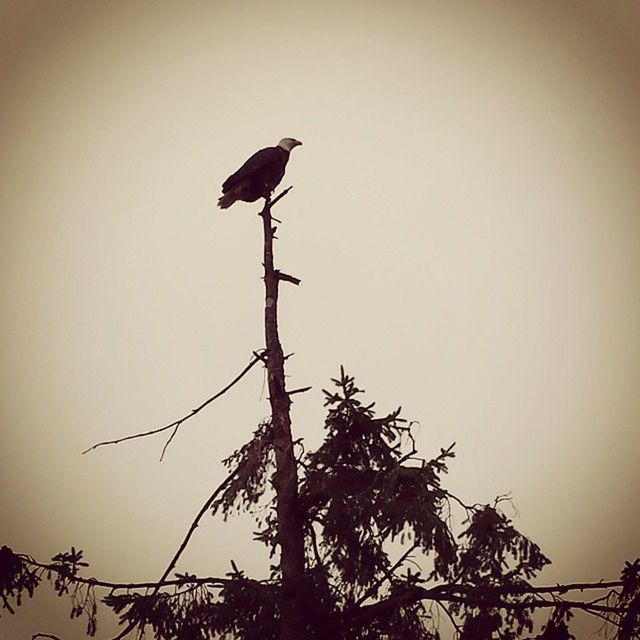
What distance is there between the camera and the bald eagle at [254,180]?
723cm

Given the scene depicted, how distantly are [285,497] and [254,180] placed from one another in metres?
3.41

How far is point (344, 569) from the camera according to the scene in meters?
5.54

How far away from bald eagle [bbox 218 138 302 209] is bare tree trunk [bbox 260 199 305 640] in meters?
1.66

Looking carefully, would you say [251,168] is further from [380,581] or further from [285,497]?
[380,581]

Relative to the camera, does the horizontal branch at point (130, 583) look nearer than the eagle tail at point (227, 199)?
Yes

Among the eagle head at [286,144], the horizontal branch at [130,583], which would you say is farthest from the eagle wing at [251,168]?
the horizontal branch at [130,583]

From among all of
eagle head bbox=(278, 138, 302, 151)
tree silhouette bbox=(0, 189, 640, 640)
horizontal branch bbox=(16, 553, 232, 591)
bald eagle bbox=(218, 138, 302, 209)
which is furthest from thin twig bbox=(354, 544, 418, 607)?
eagle head bbox=(278, 138, 302, 151)

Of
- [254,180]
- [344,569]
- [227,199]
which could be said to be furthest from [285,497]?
[254,180]

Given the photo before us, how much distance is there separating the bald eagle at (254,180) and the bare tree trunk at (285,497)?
1.66 metres

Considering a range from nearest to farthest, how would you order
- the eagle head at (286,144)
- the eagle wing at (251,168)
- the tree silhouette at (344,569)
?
the tree silhouette at (344,569), the eagle wing at (251,168), the eagle head at (286,144)

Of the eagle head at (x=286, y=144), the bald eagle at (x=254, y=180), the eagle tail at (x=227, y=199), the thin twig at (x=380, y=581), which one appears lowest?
the thin twig at (x=380, y=581)

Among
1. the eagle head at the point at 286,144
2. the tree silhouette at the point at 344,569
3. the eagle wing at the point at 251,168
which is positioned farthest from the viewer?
the eagle head at the point at 286,144

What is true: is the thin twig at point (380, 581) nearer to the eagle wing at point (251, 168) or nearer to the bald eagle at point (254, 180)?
the bald eagle at point (254, 180)

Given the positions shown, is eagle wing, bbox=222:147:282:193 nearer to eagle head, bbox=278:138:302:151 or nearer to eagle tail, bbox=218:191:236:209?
eagle tail, bbox=218:191:236:209
